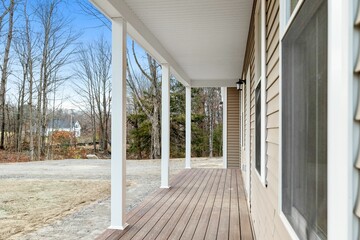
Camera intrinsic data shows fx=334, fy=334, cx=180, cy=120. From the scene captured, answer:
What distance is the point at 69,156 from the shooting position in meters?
15.9

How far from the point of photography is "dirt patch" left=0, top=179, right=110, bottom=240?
5000 millimetres

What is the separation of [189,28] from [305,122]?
4073 mm

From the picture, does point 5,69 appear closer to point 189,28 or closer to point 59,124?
point 59,124

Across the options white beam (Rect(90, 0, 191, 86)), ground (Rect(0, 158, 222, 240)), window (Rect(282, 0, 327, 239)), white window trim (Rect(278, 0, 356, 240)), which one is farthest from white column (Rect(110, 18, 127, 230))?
white window trim (Rect(278, 0, 356, 240))

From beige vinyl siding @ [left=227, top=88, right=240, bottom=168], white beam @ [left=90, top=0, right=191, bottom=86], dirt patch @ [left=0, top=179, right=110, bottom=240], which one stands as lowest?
dirt patch @ [left=0, top=179, right=110, bottom=240]

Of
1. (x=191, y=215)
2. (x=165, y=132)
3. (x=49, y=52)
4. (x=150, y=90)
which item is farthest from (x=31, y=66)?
(x=191, y=215)

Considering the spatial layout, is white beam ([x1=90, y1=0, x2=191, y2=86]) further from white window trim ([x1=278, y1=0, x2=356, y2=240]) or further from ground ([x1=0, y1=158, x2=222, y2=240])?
white window trim ([x1=278, y1=0, x2=356, y2=240])

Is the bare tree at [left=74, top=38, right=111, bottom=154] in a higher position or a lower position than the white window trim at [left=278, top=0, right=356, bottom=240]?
higher

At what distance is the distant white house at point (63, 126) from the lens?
15000 mm

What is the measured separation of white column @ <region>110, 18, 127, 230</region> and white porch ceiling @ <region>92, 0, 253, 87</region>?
0.82 feet

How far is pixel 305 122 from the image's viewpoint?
1.14 metres

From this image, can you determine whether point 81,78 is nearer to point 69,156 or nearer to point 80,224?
point 69,156

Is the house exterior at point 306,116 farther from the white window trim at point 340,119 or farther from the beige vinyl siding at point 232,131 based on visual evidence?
the beige vinyl siding at point 232,131

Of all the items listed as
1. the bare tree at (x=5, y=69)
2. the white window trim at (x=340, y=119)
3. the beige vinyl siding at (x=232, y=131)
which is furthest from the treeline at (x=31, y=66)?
the white window trim at (x=340, y=119)
